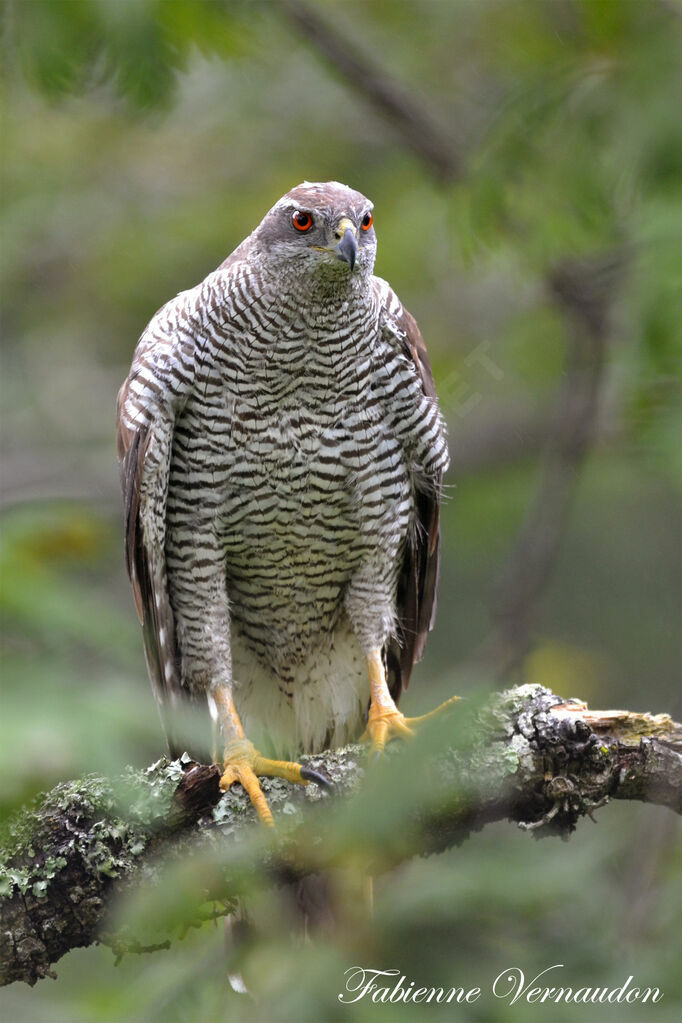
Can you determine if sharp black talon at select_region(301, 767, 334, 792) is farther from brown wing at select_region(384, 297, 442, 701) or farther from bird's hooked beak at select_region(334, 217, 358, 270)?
bird's hooked beak at select_region(334, 217, 358, 270)

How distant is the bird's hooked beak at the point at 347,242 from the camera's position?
3.78m

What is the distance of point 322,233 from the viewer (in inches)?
154

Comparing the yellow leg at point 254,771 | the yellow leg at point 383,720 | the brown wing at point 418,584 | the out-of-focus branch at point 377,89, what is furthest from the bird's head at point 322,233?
the yellow leg at point 254,771

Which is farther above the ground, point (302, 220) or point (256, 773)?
point (302, 220)

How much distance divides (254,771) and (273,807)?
0.17 meters

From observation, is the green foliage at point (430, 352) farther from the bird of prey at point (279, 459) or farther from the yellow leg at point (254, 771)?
the bird of prey at point (279, 459)

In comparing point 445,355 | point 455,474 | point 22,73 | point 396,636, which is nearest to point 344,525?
point 396,636

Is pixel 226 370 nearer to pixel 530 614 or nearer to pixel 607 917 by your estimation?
pixel 530 614

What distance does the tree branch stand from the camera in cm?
304

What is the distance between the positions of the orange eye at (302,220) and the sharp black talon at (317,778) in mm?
1855

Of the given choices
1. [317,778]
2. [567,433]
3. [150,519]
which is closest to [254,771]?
[317,778]

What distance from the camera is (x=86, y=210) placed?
7.84 metres

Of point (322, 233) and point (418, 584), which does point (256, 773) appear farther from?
point (322, 233)

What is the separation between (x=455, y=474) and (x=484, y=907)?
388cm
